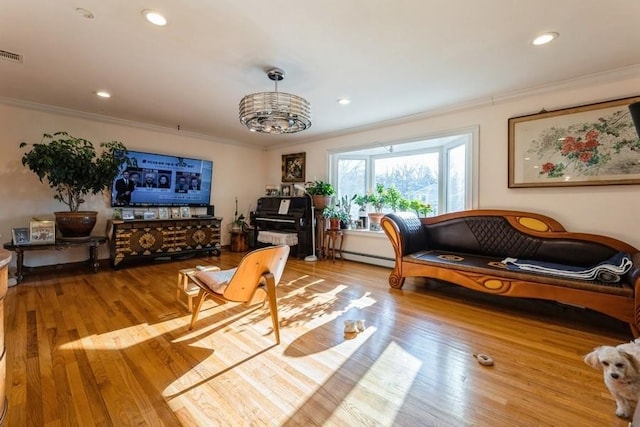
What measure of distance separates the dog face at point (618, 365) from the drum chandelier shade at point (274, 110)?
260cm

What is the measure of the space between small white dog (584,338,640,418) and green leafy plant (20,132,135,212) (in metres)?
5.26

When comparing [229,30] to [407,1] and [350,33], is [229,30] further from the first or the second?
[407,1]

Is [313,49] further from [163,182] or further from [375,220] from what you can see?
[163,182]

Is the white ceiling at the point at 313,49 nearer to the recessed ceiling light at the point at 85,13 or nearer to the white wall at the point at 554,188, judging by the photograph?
the recessed ceiling light at the point at 85,13

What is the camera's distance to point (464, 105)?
12.1 feet

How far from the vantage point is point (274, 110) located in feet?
8.21

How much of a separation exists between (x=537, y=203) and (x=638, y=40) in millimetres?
1621

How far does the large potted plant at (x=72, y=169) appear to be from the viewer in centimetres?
352

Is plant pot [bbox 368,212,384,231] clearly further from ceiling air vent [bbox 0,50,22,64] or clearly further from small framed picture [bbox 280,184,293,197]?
ceiling air vent [bbox 0,50,22,64]

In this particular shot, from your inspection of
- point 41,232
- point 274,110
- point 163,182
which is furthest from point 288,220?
point 41,232

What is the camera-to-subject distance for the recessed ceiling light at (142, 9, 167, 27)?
1964 millimetres

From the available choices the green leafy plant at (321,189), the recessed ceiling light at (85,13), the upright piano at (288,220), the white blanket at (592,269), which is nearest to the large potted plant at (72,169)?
the recessed ceiling light at (85,13)

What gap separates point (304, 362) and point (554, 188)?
3.28 meters

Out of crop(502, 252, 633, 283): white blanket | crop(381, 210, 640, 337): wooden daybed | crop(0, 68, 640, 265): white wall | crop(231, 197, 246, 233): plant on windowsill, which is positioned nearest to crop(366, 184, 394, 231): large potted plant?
crop(0, 68, 640, 265): white wall
